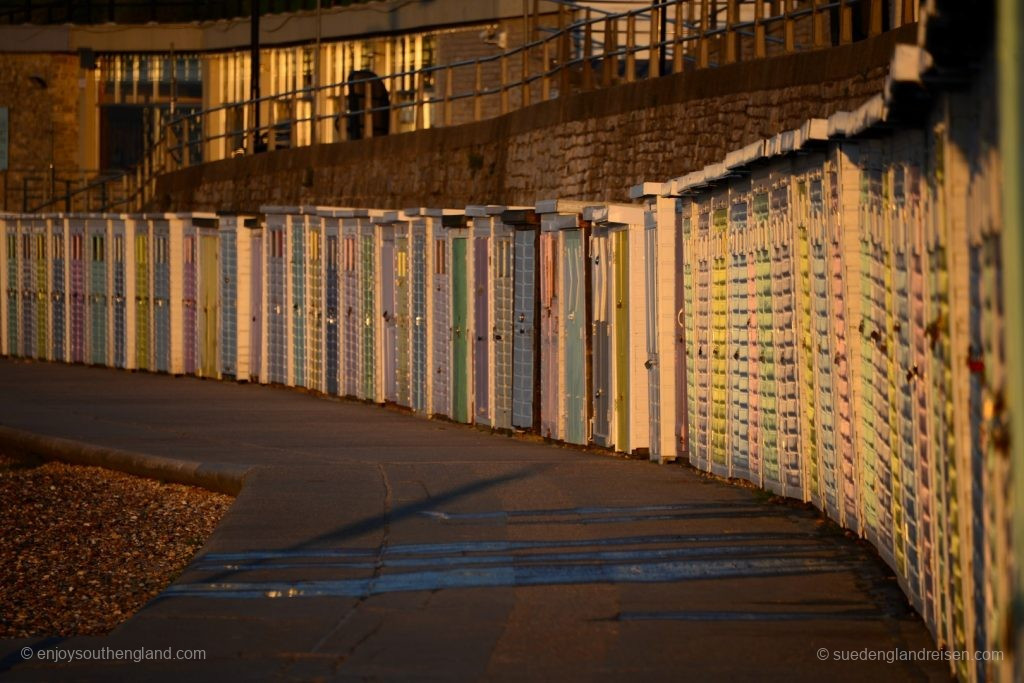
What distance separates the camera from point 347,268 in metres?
21.9

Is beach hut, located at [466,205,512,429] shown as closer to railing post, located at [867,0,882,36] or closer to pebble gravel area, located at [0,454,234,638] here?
pebble gravel area, located at [0,454,234,638]

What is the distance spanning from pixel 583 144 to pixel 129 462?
11045mm

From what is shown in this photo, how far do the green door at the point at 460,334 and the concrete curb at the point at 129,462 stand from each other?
3761mm

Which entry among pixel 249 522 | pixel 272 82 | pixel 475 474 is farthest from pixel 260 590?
pixel 272 82

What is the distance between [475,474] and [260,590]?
441 cm

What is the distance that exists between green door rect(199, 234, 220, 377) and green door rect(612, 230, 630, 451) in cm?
1151

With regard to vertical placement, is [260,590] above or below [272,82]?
below

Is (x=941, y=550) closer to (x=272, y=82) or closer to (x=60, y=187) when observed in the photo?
(x=272, y=82)

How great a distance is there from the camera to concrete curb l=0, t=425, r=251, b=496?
13.9 meters

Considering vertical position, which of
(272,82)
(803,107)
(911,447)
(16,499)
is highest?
(272,82)

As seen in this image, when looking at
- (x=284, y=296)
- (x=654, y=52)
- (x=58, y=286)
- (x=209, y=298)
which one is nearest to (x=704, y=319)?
(x=654, y=52)

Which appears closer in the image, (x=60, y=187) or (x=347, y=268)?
(x=347, y=268)

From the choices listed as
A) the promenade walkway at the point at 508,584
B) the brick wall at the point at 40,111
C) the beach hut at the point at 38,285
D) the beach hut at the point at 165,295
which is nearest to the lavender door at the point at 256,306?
the beach hut at the point at 165,295

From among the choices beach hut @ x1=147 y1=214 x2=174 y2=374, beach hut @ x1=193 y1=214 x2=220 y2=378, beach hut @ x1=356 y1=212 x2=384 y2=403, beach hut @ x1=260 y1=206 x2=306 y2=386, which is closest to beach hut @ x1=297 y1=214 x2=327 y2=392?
beach hut @ x1=260 y1=206 x2=306 y2=386
